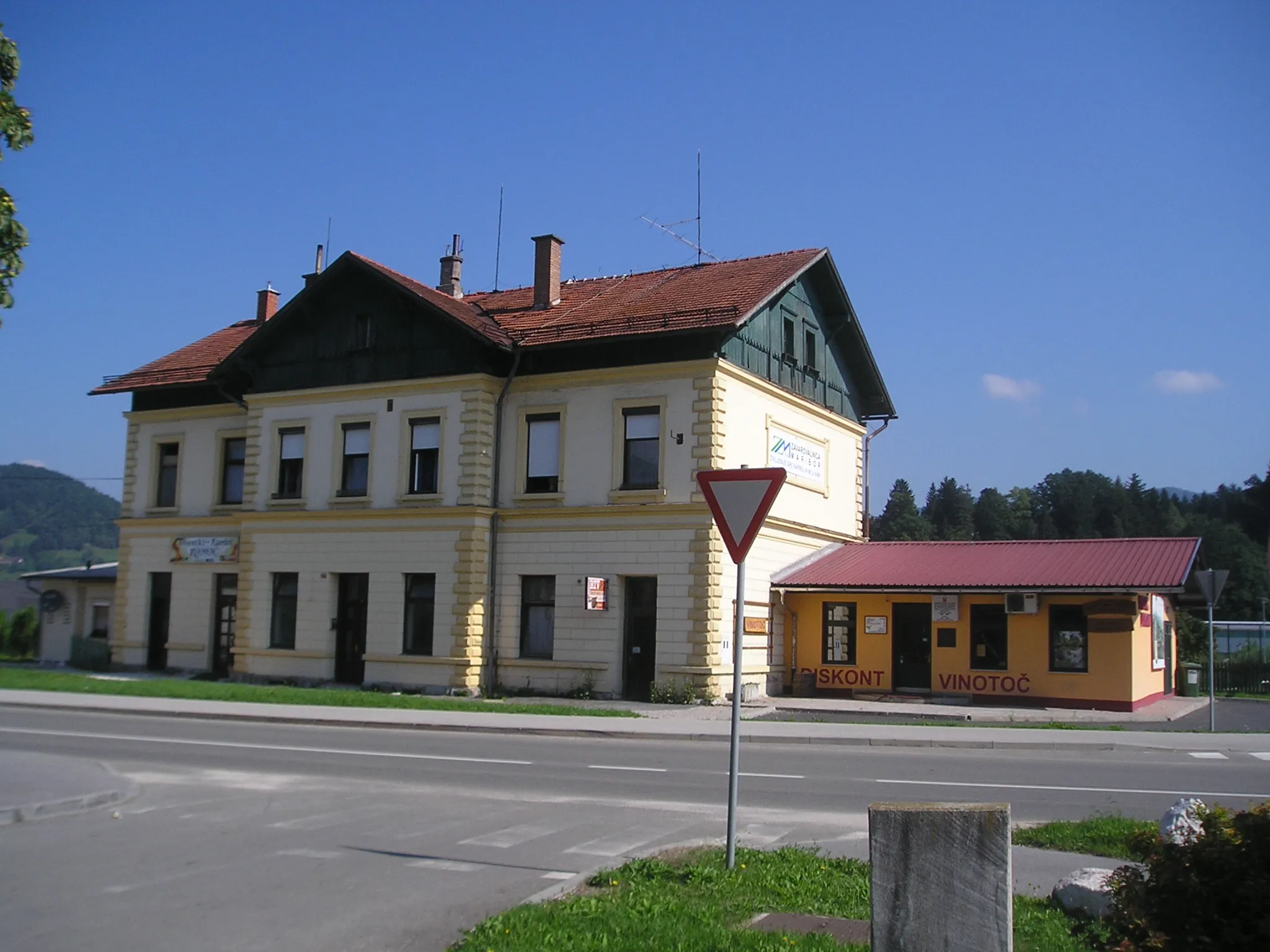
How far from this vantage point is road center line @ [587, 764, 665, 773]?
15.1 metres

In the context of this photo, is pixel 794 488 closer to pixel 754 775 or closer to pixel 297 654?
pixel 297 654

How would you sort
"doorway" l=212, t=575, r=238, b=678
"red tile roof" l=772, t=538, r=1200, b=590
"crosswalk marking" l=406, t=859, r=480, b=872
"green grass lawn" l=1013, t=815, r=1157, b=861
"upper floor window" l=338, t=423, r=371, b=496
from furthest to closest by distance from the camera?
1. "doorway" l=212, t=575, r=238, b=678
2. "upper floor window" l=338, t=423, r=371, b=496
3. "red tile roof" l=772, t=538, r=1200, b=590
4. "green grass lawn" l=1013, t=815, r=1157, b=861
5. "crosswalk marking" l=406, t=859, r=480, b=872

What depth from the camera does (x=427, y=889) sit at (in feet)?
26.6

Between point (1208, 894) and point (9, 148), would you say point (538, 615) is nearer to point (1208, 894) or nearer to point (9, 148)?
point (9, 148)

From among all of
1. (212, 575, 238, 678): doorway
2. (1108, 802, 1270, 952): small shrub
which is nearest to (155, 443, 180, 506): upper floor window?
(212, 575, 238, 678): doorway

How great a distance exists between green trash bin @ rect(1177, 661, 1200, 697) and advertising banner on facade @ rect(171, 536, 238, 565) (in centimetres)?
2652

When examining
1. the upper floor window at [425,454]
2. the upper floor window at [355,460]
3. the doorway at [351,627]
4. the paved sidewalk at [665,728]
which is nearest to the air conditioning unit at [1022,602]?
the paved sidewalk at [665,728]

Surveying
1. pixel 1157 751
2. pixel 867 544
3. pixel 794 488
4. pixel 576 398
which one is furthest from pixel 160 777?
pixel 867 544

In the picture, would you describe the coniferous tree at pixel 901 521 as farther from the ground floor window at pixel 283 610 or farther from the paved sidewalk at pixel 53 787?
the paved sidewalk at pixel 53 787

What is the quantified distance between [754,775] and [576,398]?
15.3m

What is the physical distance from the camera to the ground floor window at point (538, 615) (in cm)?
2853

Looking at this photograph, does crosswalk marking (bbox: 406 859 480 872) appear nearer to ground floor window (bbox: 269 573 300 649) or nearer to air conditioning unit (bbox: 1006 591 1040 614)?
air conditioning unit (bbox: 1006 591 1040 614)

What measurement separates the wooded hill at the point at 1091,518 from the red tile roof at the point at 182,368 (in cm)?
6914

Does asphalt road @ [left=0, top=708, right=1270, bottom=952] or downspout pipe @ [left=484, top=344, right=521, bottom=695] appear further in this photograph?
downspout pipe @ [left=484, top=344, right=521, bottom=695]
